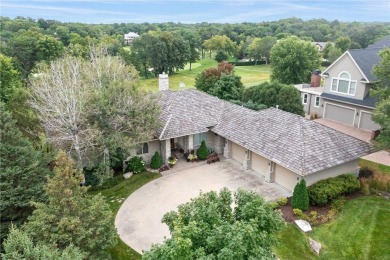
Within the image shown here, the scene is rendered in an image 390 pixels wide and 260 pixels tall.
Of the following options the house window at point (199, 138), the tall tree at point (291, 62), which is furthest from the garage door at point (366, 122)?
the tall tree at point (291, 62)

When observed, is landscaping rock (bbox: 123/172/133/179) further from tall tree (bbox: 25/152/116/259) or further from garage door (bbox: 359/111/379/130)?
garage door (bbox: 359/111/379/130)

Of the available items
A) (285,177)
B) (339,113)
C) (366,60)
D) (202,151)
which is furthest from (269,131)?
(366,60)

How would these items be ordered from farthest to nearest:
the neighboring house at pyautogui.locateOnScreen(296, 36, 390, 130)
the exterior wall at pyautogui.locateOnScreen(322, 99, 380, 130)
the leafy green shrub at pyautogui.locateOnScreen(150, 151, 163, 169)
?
the exterior wall at pyautogui.locateOnScreen(322, 99, 380, 130), the neighboring house at pyautogui.locateOnScreen(296, 36, 390, 130), the leafy green shrub at pyautogui.locateOnScreen(150, 151, 163, 169)

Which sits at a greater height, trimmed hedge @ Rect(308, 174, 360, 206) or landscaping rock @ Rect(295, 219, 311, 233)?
trimmed hedge @ Rect(308, 174, 360, 206)

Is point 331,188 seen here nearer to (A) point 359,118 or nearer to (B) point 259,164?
(B) point 259,164

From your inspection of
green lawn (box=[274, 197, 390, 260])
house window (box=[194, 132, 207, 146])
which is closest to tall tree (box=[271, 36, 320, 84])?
house window (box=[194, 132, 207, 146])

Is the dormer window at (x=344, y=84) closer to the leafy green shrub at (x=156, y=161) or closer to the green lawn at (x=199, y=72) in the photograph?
the leafy green shrub at (x=156, y=161)

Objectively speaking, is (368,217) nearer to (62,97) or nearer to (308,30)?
(62,97)
